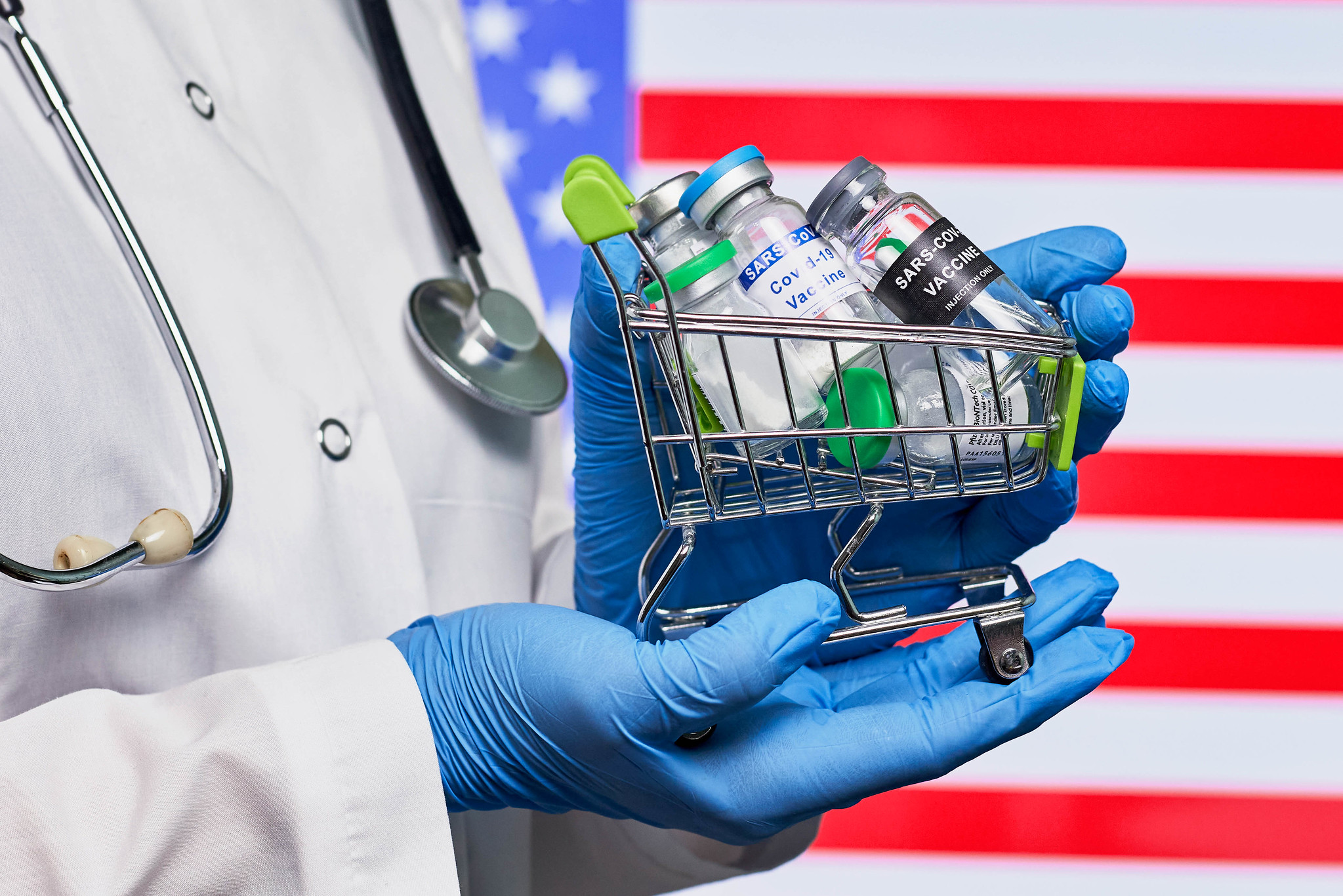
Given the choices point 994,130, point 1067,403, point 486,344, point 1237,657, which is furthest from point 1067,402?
point 1237,657

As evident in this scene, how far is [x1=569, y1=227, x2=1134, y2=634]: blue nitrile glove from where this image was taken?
2.50 feet

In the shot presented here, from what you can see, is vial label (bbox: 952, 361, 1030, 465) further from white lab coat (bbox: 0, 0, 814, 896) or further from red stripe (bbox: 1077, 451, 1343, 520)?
red stripe (bbox: 1077, 451, 1343, 520)

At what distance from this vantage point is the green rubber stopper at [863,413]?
0.58m

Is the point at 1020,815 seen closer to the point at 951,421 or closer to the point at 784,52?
the point at 951,421

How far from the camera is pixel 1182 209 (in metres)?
1.42

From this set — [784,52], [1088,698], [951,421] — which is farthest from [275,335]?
[1088,698]

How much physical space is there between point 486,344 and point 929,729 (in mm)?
527

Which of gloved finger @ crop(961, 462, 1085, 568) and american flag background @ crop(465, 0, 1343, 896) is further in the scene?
american flag background @ crop(465, 0, 1343, 896)

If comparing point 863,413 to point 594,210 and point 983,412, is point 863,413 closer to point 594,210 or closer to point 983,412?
point 983,412

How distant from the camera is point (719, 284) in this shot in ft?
1.96

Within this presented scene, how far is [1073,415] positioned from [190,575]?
2.14ft

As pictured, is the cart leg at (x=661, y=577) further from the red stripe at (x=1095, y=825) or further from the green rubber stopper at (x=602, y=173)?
the red stripe at (x=1095, y=825)

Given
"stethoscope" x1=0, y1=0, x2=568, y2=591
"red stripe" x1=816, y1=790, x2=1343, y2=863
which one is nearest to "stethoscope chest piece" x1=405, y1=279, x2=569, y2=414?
"stethoscope" x1=0, y1=0, x2=568, y2=591

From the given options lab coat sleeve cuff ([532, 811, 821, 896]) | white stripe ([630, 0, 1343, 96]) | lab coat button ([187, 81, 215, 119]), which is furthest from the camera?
white stripe ([630, 0, 1343, 96])
